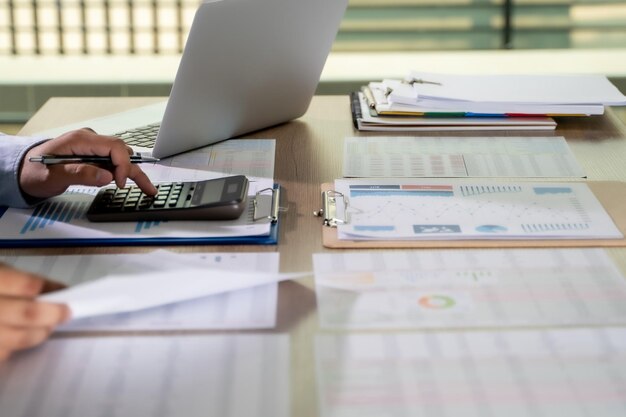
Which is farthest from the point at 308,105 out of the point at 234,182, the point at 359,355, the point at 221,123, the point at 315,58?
the point at 359,355

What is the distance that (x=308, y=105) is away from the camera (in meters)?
1.70

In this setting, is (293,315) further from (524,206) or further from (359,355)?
(524,206)

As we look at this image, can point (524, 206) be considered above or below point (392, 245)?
above

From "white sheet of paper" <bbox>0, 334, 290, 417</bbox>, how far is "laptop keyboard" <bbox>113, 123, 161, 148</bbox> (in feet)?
2.19

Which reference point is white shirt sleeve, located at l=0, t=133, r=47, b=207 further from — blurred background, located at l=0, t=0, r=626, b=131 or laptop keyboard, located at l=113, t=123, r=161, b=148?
blurred background, located at l=0, t=0, r=626, b=131

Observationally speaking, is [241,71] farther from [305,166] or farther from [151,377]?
[151,377]

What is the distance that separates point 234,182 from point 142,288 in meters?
0.28

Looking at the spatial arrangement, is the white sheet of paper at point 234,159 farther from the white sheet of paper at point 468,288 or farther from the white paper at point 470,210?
the white sheet of paper at point 468,288

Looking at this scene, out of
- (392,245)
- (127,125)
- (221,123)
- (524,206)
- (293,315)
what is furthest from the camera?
(127,125)

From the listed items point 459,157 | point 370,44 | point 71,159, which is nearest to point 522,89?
point 459,157

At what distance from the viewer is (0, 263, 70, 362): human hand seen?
934mm

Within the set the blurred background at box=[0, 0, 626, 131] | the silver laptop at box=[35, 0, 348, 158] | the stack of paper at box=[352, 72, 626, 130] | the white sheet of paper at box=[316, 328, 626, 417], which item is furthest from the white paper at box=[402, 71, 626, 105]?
the blurred background at box=[0, 0, 626, 131]

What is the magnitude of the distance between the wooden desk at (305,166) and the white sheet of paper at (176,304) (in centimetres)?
2

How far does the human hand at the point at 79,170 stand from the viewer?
127 centimetres
